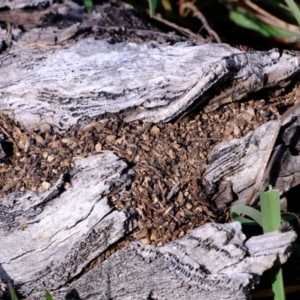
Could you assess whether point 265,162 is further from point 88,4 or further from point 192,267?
point 88,4

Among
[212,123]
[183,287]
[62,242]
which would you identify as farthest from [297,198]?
[62,242]

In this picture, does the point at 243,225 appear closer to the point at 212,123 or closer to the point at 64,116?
the point at 212,123

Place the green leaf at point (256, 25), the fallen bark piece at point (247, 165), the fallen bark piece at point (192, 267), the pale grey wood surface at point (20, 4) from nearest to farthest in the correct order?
the fallen bark piece at point (192, 267), the fallen bark piece at point (247, 165), the pale grey wood surface at point (20, 4), the green leaf at point (256, 25)

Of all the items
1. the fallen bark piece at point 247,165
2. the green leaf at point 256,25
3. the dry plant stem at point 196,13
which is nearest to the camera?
the fallen bark piece at point 247,165

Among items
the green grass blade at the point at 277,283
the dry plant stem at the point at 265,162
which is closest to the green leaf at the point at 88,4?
the dry plant stem at the point at 265,162

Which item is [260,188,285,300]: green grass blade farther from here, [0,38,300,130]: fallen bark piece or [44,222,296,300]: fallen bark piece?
[0,38,300,130]: fallen bark piece

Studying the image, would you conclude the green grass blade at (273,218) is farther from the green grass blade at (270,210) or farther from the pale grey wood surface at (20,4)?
the pale grey wood surface at (20,4)

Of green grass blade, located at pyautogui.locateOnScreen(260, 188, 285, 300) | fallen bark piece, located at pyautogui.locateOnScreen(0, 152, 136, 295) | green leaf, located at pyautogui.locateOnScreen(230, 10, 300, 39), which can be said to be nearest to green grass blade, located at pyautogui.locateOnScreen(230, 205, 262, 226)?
green grass blade, located at pyautogui.locateOnScreen(260, 188, 285, 300)
